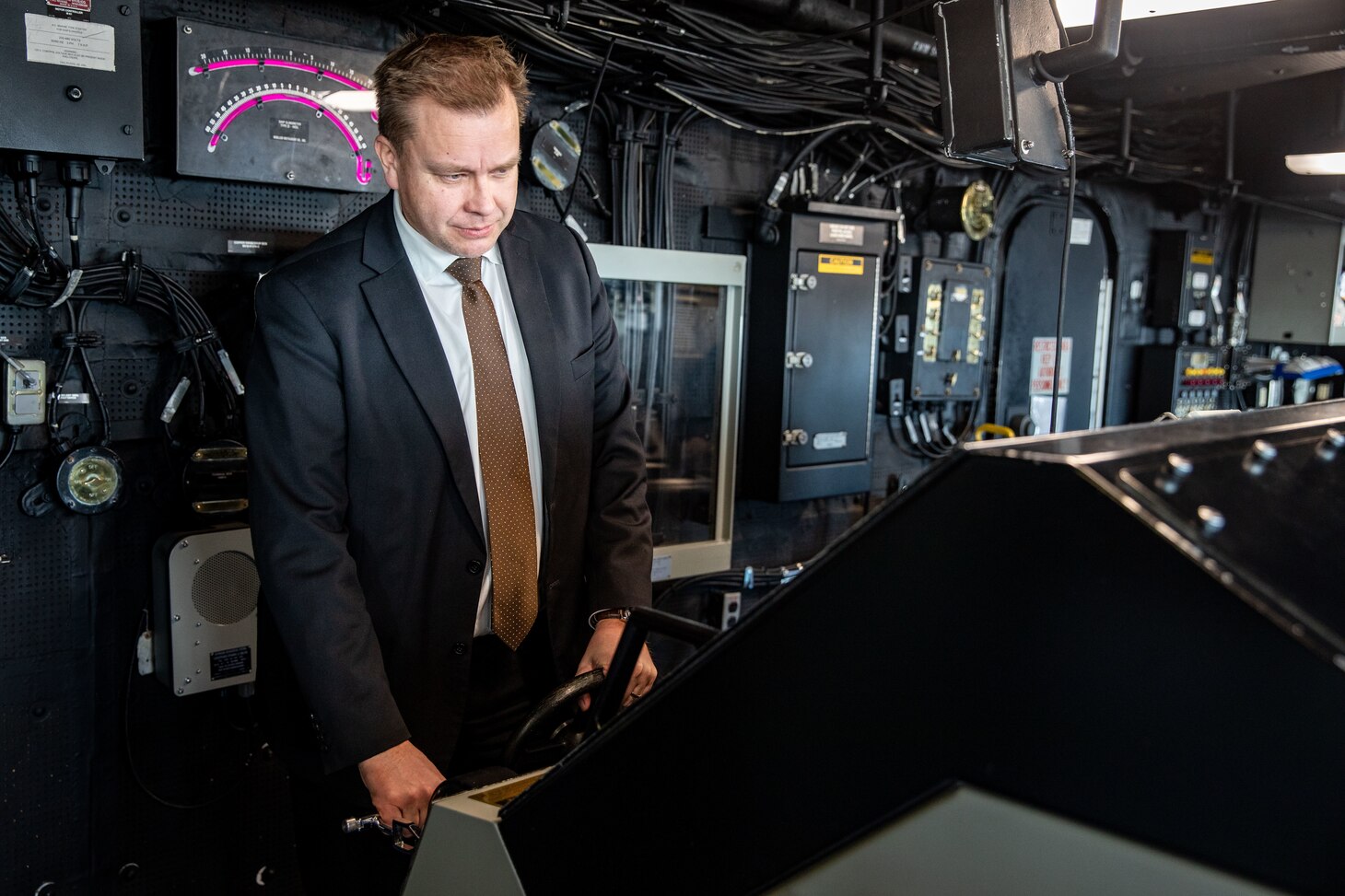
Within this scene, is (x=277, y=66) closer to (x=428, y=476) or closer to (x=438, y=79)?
(x=438, y=79)

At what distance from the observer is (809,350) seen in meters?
3.57

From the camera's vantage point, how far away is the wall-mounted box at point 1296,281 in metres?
5.29

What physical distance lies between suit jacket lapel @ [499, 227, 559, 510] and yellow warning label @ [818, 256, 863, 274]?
1.80 m

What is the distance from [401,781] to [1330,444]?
127 cm

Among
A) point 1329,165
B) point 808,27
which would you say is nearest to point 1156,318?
point 1329,165

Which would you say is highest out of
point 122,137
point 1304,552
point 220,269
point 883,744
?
point 122,137

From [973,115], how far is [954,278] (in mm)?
2496

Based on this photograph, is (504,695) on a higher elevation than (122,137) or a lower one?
lower

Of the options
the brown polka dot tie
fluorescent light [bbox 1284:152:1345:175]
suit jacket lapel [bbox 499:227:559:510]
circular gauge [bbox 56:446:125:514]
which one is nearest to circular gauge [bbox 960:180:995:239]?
fluorescent light [bbox 1284:152:1345:175]

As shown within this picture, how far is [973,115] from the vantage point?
1.72 m

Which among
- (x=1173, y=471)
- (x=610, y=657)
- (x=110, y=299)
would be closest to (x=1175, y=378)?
(x=610, y=657)

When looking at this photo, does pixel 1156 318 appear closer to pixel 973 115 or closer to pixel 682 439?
pixel 682 439

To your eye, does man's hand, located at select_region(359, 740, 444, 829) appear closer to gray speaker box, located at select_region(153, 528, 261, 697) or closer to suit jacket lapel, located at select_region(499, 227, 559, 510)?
suit jacket lapel, located at select_region(499, 227, 559, 510)

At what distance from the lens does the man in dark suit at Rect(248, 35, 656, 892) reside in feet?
5.33
